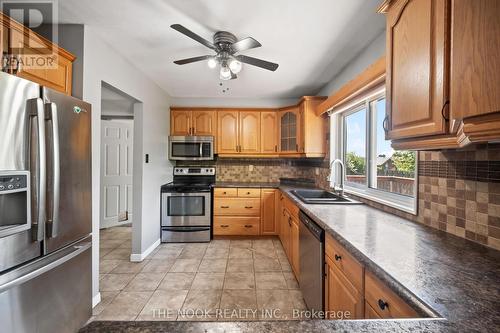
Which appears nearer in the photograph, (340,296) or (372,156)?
(340,296)

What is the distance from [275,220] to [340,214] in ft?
6.28

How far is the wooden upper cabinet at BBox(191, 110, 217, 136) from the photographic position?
375 cm

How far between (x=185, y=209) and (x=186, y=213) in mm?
65

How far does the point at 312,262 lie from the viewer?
166 centimetres

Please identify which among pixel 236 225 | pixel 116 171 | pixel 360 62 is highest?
pixel 360 62

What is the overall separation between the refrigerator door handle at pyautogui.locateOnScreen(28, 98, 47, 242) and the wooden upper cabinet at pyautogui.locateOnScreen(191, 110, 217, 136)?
264 centimetres

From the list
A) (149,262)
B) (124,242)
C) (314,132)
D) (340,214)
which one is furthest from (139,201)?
(314,132)

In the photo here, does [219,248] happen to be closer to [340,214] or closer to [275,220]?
[275,220]

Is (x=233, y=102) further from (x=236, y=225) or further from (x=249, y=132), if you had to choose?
(x=236, y=225)

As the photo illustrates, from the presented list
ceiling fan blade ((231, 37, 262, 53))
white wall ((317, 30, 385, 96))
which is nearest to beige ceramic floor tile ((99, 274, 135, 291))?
ceiling fan blade ((231, 37, 262, 53))

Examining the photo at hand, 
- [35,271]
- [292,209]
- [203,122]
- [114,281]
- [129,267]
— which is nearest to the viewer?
[35,271]

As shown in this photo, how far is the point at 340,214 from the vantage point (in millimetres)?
1633

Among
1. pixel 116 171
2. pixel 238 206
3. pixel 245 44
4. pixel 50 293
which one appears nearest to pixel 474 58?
pixel 245 44

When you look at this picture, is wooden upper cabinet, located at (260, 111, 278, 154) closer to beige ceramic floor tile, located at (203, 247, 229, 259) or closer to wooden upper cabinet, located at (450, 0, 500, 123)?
beige ceramic floor tile, located at (203, 247, 229, 259)
